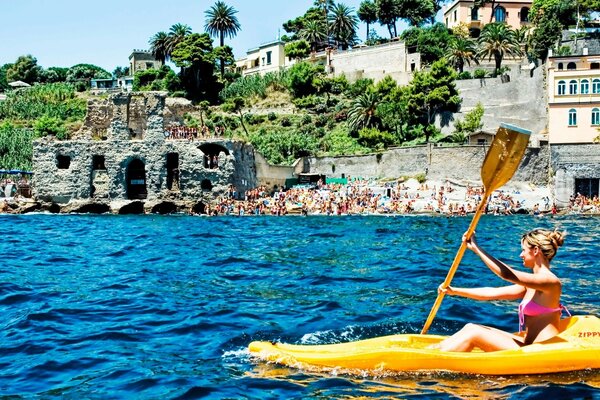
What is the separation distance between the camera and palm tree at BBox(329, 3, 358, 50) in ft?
275

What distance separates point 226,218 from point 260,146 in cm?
2397

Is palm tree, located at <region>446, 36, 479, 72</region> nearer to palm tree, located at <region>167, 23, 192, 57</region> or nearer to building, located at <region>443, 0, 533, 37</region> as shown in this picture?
building, located at <region>443, 0, 533, 37</region>

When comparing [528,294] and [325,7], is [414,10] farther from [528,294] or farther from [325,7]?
[528,294]

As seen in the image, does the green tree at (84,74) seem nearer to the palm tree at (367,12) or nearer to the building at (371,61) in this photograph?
the building at (371,61)

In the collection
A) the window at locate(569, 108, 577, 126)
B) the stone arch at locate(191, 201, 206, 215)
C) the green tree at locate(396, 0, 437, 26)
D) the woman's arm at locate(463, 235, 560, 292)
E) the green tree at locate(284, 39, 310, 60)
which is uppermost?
the green tree at locate(396, 0, 437, 26)

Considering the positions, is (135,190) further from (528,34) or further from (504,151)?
(528,34)

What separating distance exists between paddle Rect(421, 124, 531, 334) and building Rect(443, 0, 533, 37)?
239 ft

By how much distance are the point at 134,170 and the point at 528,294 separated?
1554 inches

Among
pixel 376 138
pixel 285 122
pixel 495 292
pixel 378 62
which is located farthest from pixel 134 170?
pixel 495 292

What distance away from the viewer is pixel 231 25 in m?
84.4

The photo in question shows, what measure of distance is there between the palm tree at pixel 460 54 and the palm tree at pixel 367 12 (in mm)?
17437

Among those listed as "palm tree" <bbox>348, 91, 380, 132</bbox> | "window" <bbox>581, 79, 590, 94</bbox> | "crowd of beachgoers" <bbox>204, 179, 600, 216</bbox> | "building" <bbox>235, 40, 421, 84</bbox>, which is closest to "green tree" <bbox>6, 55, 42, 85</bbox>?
"building" <bbox>235, 40, 421, 84</bbox>

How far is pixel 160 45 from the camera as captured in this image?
280 feet

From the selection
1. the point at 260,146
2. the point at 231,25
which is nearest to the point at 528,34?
the point at 260,146
